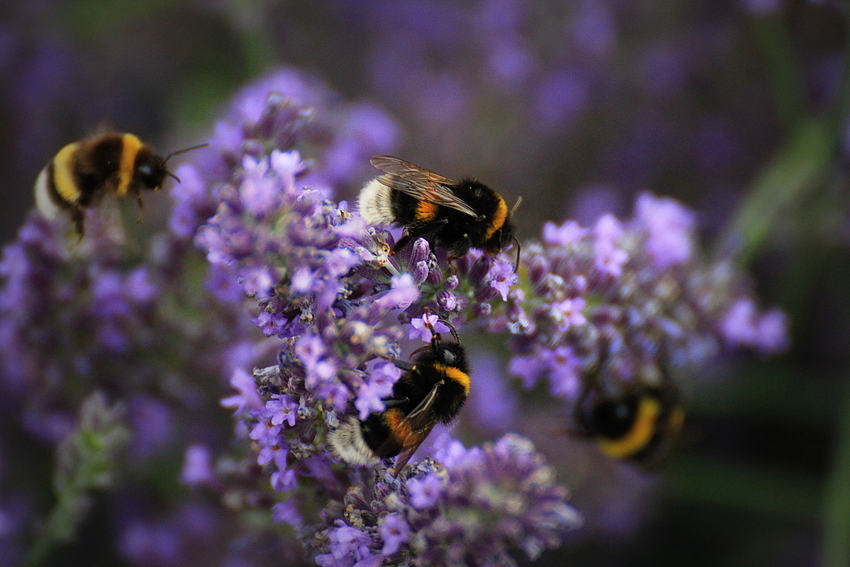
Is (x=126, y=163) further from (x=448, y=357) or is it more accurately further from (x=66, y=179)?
(x=448, y=357)

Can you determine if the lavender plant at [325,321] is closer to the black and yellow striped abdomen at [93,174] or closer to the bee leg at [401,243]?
the bee leg at [401,243]

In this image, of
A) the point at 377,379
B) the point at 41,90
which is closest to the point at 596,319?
the point at 377,379

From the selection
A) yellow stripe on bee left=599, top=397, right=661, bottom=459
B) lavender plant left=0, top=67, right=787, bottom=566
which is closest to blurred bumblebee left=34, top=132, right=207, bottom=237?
lavender plant left=0, top=67, right=787, bottom=566

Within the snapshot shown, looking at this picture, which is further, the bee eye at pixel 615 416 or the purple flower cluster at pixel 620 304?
the bee eye at pixel 615 416

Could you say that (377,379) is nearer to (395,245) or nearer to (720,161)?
(395,245)

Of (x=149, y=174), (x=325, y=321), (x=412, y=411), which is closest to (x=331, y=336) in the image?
(x=325, y=321)

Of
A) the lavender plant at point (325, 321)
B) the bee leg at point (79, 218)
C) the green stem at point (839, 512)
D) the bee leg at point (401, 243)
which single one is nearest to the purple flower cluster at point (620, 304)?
the lavender plant at point (325, 321)
